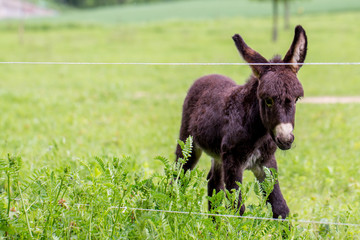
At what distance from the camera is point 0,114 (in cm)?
1166

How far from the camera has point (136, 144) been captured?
8.88 m


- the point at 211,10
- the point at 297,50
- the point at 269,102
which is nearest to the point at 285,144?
the point at 269,102

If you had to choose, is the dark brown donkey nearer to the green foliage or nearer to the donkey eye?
the donkey eye

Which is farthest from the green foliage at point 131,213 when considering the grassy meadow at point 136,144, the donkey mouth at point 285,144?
the donkey mouth at point 285,144

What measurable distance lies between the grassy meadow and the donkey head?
558 mm

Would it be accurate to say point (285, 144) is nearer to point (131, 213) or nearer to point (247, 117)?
point (247, 117)

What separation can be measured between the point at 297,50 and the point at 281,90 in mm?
380

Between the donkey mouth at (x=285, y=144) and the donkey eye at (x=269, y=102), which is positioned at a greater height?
the donkey eye at (x=269, y=102)

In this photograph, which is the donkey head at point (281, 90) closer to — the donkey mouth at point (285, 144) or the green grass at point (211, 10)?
the donkey mouth at point (285, 144)

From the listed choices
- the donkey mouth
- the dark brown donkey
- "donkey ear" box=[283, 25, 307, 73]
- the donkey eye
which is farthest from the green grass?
the donkey mouth

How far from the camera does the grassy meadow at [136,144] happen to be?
372 cm

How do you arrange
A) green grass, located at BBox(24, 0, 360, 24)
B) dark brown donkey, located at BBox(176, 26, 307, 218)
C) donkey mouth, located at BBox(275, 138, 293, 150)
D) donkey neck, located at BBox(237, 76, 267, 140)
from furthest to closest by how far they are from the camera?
green grass, located at BBox(24, 0, 360, 24), donkey neck, located at BBox(237, 76, 267, 140), dark brown donkey, located at BBox(176, 26, 307, 218), donkey mouth, located at BBox(275, 138, 293, 150)

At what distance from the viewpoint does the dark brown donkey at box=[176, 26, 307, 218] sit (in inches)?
146

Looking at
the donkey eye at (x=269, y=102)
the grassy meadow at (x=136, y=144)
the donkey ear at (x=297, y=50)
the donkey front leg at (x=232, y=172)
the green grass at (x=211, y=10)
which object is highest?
the donkey ear at (x=297, y=50)
